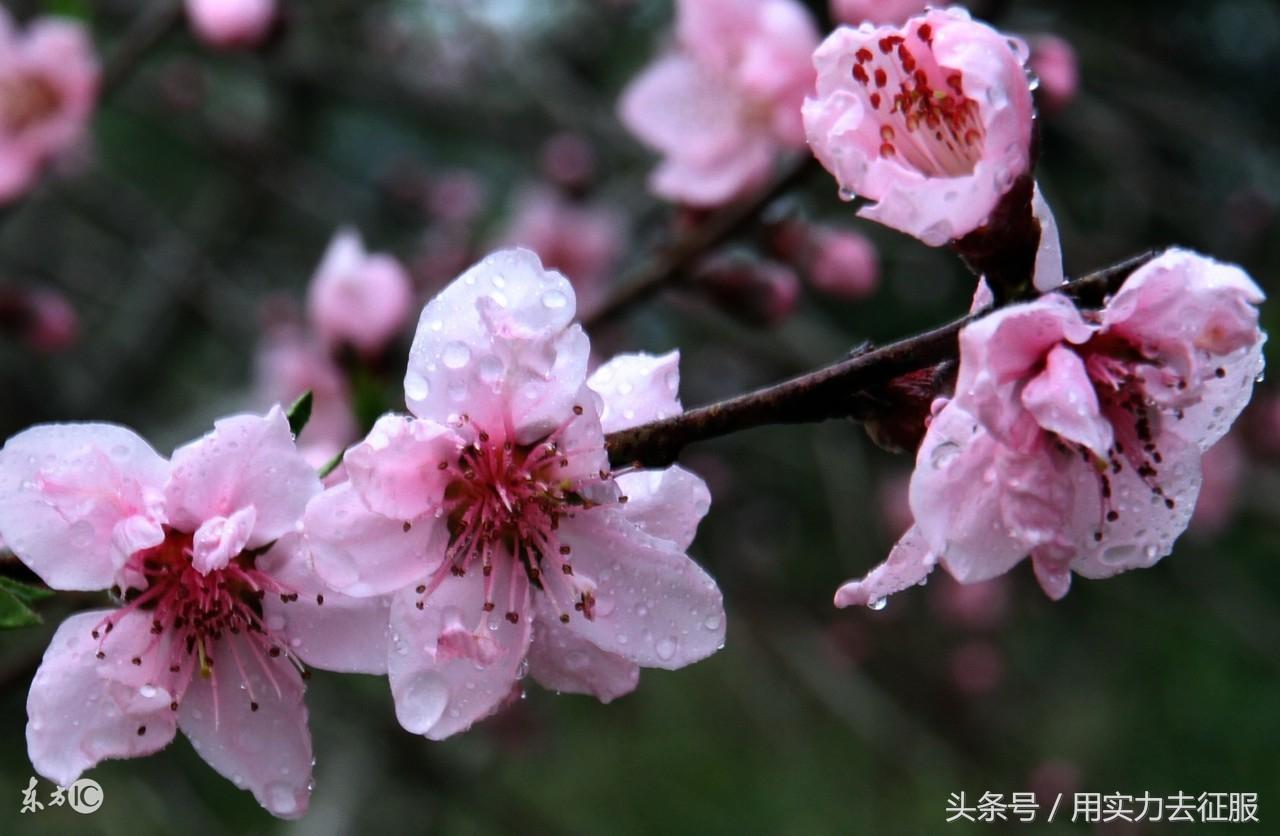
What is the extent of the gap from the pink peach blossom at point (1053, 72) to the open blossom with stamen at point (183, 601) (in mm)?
1290

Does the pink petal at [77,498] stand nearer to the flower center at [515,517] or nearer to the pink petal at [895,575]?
the flower center at [515,517]

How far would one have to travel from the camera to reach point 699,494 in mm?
953

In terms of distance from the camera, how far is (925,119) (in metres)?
0.97

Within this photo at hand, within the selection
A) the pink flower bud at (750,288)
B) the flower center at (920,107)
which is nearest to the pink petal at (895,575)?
the flower center at (920,107)

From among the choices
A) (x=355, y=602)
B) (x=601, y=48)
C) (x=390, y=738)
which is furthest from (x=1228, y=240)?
(x=355, y=602)

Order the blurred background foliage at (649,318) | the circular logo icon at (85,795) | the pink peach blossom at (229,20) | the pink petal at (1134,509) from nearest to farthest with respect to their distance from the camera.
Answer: the pink petal at (1134,509) → the circular logo icon at (85,795) → the pink peach blossom at (229,20) → the blurred background foliage at (649,318)

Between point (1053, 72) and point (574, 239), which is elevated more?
point (1053, 72)

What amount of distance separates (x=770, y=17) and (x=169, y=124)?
2303mm

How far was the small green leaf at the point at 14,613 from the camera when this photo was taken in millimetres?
830

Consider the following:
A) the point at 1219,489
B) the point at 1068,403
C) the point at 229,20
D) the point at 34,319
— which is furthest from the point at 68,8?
the point at 1219,489

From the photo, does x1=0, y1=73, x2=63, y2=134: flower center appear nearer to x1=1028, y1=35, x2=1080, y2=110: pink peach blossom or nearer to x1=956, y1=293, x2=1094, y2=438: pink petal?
x1=1028, y1=35, x2=1080, y2=110: pink peach blossom

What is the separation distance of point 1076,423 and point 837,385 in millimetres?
172

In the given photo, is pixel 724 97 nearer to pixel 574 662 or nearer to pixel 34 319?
pixel 574 662

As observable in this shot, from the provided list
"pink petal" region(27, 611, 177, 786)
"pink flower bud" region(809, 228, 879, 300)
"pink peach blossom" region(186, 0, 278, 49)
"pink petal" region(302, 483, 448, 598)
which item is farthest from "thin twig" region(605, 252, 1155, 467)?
"pink peach blossom" region(186, 0, 278, 49)
